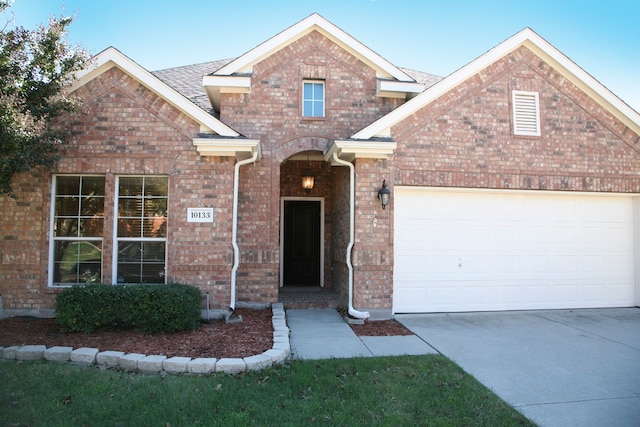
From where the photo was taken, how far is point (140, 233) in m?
7.58

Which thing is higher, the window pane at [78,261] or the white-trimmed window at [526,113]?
the white-trimmed window at [526,113]

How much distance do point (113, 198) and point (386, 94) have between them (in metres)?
6.25

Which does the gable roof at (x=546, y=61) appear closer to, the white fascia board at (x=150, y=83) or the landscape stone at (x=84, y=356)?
the white fascia board at (x=150, y=83)

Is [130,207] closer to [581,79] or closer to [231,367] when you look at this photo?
[231,367]

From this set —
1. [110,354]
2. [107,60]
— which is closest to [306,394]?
[110,354]

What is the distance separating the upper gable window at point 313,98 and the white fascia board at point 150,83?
7.70 feet

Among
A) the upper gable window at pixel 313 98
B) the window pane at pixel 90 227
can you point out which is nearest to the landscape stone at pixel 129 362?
the window pane at pixel 90 227

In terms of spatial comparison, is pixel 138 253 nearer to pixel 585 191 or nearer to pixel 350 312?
pixel 350 312

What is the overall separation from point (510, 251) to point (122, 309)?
7647 millimetres

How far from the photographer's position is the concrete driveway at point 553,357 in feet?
13.6

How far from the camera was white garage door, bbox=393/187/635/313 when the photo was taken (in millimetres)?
8195

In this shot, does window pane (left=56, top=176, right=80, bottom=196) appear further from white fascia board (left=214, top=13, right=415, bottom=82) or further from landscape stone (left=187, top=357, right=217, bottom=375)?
landscape stone (left=187, top=357, right=217, bottom=375)

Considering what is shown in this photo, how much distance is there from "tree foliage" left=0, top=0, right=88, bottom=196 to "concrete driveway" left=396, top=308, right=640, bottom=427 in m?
6.96

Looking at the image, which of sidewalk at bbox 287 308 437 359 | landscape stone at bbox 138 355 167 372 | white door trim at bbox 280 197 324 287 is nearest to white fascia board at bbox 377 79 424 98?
white door trim at bbox 280 197 324 287
